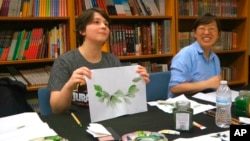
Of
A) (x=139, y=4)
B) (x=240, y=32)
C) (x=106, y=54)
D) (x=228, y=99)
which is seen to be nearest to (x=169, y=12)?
(x=139, y=4)

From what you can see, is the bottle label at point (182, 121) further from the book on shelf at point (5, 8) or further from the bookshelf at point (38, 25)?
the book on shelf at point (5, 8)

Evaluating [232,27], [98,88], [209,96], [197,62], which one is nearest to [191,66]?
[197,62]

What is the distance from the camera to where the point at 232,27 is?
3.56 m

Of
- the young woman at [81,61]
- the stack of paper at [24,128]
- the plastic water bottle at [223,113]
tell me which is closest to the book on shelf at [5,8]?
the young woman at [81,61]

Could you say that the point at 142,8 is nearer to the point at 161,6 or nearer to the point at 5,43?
the point at 161,6

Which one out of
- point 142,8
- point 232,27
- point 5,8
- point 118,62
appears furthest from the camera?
point 232,27

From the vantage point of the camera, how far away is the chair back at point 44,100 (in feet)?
5.15

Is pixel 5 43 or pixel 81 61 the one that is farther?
pixel 5 43

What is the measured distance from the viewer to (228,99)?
1.22 meters

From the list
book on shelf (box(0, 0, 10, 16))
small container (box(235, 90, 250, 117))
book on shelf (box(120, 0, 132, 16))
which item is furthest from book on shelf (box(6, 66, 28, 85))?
small container (box(235, 90, 250, 117))

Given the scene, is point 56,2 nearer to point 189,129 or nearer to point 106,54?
point 106,54

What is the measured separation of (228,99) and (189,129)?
24 centimetres

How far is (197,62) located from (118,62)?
552 mm

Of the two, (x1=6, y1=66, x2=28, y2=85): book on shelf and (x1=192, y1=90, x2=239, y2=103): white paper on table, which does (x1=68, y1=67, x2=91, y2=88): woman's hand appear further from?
(x1=6, y1=66, x2=28, y2=85): book on shelf
